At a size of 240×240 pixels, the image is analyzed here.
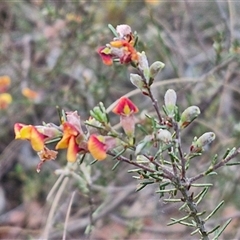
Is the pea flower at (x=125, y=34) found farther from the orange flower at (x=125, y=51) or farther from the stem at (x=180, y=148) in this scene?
the stem at (x=180, y=148)

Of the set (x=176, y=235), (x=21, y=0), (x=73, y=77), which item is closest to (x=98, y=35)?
(x=73, y=77)

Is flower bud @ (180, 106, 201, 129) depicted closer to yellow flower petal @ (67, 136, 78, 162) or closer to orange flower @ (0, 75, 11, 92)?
yellow flower petal @ (67, 136, 78, 162)

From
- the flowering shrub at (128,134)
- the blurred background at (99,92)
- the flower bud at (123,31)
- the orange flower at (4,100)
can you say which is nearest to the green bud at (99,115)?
the flowering shrub at (128,134)

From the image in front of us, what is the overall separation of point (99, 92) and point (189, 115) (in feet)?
3.63

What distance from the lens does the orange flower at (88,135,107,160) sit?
608 mm

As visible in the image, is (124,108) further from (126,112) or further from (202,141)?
(202,141)

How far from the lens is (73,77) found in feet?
7.07

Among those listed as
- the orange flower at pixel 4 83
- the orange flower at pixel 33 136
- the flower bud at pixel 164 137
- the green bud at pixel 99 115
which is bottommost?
the flower bud at pixel 164 137

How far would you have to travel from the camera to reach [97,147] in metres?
0.61

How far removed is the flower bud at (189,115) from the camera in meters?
0.68

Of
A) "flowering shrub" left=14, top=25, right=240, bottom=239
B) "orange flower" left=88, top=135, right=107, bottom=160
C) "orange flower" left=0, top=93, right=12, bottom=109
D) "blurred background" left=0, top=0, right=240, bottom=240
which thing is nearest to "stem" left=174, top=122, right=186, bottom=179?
"flowering shrub" left=14, top=25, right=240, bottom=239

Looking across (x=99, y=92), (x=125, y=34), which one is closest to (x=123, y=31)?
(x=125, y=34)

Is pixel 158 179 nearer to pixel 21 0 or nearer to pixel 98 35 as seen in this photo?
pixel 98 35

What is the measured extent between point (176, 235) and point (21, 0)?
1283 mm
